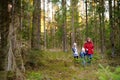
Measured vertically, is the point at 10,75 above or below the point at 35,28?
below

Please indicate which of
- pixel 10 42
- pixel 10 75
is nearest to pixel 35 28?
pixel 10 42

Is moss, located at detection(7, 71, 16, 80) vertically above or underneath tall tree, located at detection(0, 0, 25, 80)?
underneath

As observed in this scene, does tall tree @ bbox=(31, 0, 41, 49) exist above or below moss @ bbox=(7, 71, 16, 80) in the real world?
above

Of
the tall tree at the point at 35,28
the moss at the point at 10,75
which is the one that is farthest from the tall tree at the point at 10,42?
the tall tree at the point at 35,28

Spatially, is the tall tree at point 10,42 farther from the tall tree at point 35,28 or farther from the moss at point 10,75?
the tall tree at point 35,28

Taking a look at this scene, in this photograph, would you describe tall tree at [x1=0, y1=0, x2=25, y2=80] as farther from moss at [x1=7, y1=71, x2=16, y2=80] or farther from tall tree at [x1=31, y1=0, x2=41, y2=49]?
tall tree at [x1=31, y1=0, x2=41, y2=49]

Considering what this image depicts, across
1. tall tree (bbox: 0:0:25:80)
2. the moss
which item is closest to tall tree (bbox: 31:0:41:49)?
tall tree (bbox: 0:0:25:80)

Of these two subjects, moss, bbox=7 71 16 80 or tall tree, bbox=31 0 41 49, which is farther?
tall tree, bbox=31 0 41 49

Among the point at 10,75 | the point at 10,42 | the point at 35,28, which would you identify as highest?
the point at 35,28

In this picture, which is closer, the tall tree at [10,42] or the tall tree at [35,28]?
the tall tree at [10,42]

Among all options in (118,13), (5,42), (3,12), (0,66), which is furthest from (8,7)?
(118,13)

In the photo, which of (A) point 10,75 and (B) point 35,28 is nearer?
(A) point 10,75

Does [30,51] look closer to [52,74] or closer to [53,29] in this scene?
[52,74]

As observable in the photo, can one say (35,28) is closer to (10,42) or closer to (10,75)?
(10,42)
